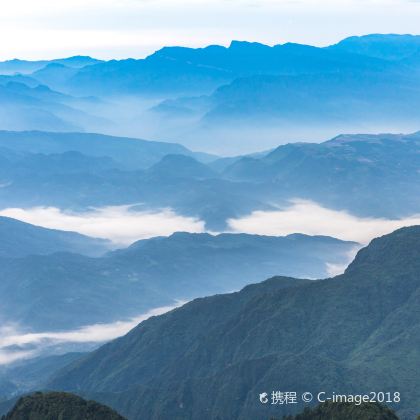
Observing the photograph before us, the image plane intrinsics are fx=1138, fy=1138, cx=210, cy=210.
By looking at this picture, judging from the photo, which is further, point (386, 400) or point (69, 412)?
point (386, 400)

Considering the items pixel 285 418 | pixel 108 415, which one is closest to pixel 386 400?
pixel 285 418

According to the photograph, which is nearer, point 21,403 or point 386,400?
point 21,403

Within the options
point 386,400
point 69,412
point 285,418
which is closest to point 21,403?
point 69,412

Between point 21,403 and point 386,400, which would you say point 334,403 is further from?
point 386,400

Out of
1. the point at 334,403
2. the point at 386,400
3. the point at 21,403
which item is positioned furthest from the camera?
the point at 386,400

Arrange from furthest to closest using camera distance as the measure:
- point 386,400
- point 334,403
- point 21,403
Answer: point 386,400 < point 21,403 < point 334,403

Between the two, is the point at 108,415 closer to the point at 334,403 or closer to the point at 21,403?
the point at 21,403
